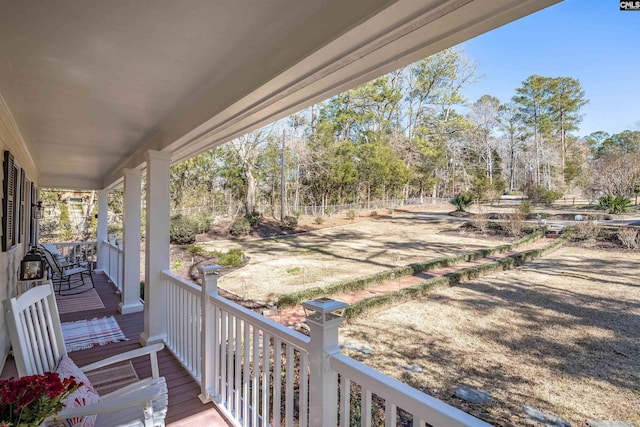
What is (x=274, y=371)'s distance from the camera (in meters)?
1.50

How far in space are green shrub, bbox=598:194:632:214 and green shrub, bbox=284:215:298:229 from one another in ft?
37.5

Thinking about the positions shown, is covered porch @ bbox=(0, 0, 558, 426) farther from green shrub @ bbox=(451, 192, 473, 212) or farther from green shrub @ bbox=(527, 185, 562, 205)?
green shrub @ bbox=(451, 192, 473, 212)

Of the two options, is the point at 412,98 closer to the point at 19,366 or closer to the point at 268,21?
the point at 268,21

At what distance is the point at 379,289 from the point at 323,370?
5.90 metres

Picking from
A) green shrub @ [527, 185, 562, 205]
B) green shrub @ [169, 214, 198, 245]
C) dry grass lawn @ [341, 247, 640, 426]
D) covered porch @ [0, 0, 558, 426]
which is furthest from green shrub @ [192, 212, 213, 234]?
green shrub @ [527, 185, 562, 205]

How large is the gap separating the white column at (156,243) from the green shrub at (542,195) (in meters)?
7.62

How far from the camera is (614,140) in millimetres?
5367

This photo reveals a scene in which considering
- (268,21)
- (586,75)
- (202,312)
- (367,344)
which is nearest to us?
A: (268,21)

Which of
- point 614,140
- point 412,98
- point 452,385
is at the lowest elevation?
point 452,385

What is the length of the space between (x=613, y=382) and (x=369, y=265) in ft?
19.2

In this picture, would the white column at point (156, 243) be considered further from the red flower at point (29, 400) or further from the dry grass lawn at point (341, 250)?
the dry grass lawn at point (341, 250)

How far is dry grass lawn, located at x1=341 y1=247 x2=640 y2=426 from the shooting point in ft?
11.1

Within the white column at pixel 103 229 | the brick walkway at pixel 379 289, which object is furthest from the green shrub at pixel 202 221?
the brick walkway at pixel 379 289

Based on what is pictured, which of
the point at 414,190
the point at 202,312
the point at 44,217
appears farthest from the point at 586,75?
the point at 44,217
